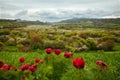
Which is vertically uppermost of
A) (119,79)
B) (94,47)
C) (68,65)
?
(68,65)

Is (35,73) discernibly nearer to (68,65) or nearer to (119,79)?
(68,65)

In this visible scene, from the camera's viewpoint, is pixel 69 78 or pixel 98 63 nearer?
pixel 69 78

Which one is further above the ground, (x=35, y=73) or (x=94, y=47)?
(x=35, y=73)

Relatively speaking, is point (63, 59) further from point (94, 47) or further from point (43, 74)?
point (94, 47)

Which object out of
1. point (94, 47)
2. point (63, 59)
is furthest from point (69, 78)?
point (94, 47)

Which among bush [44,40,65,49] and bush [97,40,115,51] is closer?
bush [97,40,115,51]

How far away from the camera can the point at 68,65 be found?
29.0ft

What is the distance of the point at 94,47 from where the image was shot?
3059 inches

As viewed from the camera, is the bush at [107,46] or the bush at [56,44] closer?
the bush at [107,46]

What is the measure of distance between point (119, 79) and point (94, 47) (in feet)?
226

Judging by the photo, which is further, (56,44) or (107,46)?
(56,44)

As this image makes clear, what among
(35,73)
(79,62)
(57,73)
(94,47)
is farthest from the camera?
(94,47)

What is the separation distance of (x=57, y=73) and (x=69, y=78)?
1.68 metres

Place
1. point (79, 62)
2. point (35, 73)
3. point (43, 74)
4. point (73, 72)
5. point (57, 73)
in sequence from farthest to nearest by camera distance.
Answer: point (57, 73)
point (35, 73)
point (43, 74)
point (73, 72)
point (79, 62)
